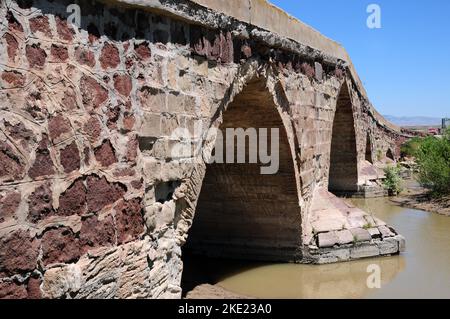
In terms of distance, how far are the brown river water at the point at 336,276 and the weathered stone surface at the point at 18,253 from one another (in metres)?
3.68

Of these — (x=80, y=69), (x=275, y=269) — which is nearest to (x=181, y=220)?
(x=80, y=69)

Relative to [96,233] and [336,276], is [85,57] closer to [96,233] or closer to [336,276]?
[96,233]

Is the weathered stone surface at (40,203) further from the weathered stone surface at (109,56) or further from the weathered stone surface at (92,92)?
the weathered stone surface at (109,56)

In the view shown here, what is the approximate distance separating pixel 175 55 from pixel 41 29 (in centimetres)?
143

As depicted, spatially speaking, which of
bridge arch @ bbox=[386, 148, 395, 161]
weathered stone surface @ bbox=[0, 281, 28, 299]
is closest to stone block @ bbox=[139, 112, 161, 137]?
weathered stone surface @ bbox=[0, 281, 28, 299]

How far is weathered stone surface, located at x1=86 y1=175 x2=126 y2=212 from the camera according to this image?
3381 millimetres

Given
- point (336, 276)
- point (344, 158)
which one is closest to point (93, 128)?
point (336, 276)

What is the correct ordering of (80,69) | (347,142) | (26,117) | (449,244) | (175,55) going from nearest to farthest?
1. (26,117)
2. (80,69)
3. (175,55)
4. (449,244)
5. (347,142)

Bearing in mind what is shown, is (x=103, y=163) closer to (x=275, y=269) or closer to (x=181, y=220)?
(x=181, y=220)

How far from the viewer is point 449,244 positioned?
8648mm

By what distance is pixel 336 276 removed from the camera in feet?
23.8

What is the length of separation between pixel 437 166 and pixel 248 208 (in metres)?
6.81

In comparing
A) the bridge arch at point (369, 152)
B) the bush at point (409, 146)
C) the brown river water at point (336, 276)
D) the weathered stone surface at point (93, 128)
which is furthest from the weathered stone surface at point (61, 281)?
the bush at point (409, 146)

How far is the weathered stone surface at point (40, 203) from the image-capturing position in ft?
9.53
